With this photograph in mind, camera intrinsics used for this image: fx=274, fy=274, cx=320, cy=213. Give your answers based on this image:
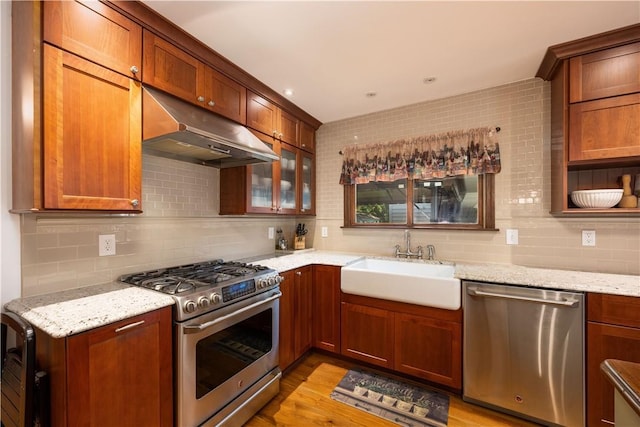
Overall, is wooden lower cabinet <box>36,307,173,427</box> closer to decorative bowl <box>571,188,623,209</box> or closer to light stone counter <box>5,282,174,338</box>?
light stone counter <box>5,282,174,338</box>

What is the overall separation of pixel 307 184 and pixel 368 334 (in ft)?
5.68

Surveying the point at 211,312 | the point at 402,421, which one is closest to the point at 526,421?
the point at 402,421

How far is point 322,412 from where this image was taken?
6.32 ft

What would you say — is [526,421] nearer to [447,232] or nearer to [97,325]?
[447,232]

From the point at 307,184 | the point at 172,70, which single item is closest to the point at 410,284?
the point at 307,184

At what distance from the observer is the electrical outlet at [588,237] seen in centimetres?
212

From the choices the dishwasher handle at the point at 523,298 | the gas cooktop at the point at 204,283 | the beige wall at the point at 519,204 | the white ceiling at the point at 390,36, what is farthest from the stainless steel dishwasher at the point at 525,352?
the white ceiling at the point at 390,36

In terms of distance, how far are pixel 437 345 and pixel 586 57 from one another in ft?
7.53

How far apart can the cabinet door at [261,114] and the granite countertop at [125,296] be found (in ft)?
4.12

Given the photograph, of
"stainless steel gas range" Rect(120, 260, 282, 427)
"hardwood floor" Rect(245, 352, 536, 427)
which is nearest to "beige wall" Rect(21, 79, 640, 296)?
"stainless steel gas range" Rect(120, 260, 282, 427)

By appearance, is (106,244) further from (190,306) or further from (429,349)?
(429,349)

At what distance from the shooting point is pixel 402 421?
1836 millimetres

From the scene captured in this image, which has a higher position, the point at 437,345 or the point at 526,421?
the point at 437,345

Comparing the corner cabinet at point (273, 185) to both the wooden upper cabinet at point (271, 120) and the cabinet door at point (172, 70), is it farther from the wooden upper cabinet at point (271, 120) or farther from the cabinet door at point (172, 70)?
the cabinet door at point (172, 70)
